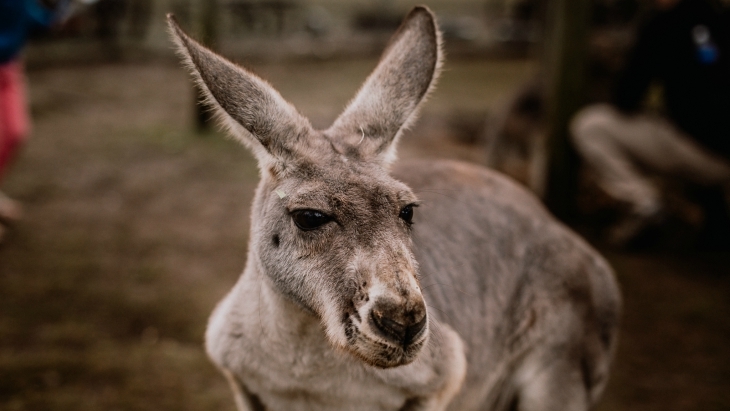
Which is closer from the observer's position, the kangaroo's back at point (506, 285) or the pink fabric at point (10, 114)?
the kangaroo's back at point (506, 285)

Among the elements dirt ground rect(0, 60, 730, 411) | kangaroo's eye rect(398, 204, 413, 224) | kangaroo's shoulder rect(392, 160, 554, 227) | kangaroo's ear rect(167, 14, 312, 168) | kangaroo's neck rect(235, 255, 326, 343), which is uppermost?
kangaroo's ear rect(167, 14, 312, 168)

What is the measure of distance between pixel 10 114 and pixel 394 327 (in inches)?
172

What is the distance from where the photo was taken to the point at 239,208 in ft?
20.4


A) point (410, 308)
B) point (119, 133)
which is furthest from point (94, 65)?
point (410, 308)

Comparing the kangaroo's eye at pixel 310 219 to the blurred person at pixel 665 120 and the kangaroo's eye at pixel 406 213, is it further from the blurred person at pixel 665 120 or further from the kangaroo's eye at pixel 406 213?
the blurred person at pixel 665 120

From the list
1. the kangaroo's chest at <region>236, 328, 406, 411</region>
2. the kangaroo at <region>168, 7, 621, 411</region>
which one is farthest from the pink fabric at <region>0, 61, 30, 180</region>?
the kangaroo's chest at <region>236, 328, 406, 411</region>

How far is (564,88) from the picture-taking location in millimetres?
5641

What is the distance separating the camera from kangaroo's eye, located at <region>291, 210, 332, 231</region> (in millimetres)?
2059

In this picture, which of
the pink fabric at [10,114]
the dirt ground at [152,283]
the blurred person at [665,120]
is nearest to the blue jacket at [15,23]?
the pink fabric at [10,114]

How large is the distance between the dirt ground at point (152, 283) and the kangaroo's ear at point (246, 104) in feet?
6.21

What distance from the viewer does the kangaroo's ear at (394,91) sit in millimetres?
2469

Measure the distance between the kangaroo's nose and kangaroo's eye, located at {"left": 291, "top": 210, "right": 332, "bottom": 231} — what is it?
0.37m

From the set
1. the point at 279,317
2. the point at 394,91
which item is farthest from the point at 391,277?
the point at 394,91

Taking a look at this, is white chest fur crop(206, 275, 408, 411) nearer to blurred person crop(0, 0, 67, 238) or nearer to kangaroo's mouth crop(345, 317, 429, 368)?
kangaroo's mouth crop(345, 317, 429, 368)
